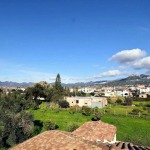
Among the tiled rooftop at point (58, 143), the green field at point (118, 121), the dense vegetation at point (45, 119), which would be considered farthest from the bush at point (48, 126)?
the tiled rooftop at point (58, 143)

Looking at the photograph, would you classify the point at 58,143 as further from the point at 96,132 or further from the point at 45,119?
the point at 45,119

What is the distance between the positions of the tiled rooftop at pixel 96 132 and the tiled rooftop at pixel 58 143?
25.8 feet

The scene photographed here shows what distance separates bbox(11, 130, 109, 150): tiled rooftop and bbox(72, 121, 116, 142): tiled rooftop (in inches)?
310

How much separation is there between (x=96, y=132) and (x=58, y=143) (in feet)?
35.1

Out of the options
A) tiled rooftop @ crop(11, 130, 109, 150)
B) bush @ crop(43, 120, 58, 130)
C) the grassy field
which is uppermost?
tiled rooftop @ crop(11, 130, 109, 150)

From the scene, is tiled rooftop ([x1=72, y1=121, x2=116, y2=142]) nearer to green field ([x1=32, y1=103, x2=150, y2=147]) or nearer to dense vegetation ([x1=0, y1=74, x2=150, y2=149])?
dense vegetation ([x1=0, y1=74, x2=150, y2=149])

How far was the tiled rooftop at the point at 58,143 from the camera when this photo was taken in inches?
717

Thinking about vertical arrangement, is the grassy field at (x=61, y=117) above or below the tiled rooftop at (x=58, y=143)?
below

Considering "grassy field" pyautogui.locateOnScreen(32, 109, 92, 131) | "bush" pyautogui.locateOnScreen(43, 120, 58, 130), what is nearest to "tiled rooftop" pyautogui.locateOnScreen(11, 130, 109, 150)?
"bush" pyautogui.locateOnScreen(43, 120, 58, 130)

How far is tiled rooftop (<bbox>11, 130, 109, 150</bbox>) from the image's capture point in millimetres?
18203

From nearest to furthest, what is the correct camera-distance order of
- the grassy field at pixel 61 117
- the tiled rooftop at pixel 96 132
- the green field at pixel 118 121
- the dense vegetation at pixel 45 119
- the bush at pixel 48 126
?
the tiled rooftop at pixel 96 132
the dense vegetation at pixel 45 119
the green field at pixel 118 121
the bush at pixel 48 126
the grassy field at pixel 61 117

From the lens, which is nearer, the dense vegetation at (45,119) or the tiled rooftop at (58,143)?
the tiled rooftop at (58,143)

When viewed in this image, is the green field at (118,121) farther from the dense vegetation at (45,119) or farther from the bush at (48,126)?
the bush at (48,126)

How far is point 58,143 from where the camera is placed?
19141 mm
